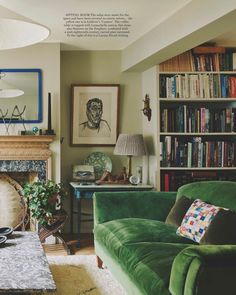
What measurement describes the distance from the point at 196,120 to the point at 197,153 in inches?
14.5

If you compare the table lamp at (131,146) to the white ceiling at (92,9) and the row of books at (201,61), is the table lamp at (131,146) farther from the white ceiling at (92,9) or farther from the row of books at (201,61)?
the white ceiling at (92,9)

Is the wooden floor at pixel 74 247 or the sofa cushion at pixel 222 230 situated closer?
the sofa cushion at pixel 222 230

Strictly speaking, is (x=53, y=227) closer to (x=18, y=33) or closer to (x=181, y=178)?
(x=181, y=178)

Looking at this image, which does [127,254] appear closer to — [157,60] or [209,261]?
[209,261]

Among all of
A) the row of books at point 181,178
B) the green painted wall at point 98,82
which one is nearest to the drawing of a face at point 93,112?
the green painted wall at point 98,82

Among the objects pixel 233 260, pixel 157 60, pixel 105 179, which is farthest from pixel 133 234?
pixel 157 60

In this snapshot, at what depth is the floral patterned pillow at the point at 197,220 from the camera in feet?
10.2

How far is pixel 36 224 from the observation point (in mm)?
4996

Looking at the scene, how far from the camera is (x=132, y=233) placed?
3.19 m

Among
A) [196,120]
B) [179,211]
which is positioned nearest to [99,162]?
[196,120]

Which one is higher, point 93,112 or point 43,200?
point 93,112

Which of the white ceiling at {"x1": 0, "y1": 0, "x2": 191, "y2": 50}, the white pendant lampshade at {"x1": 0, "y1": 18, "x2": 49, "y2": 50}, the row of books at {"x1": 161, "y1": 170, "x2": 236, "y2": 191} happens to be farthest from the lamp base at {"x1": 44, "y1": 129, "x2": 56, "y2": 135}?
the white pendant lampshade at {"x1": 0, "y1": 18, "x2": 49, "y2": 50}

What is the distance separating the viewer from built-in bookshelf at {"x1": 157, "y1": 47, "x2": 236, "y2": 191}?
16.3 feet

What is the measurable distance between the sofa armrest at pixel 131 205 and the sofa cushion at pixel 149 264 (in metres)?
0.92
